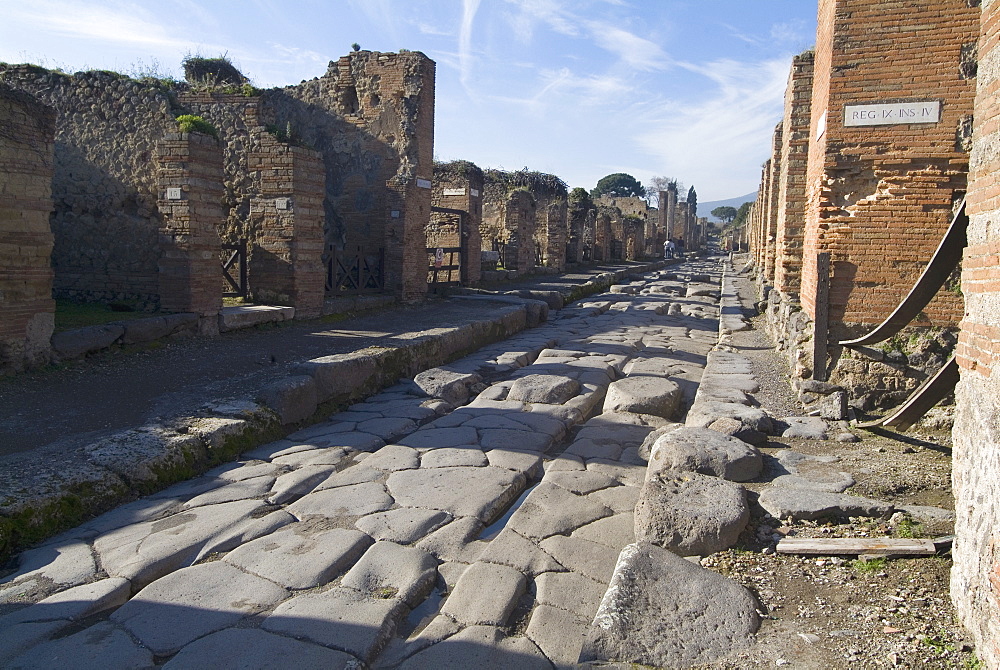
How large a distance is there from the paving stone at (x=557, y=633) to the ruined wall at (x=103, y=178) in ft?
24.8

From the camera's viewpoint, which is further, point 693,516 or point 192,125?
point 192,125

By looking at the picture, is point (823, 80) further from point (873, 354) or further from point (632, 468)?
point (632, 468)

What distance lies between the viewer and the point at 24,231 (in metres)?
5.71

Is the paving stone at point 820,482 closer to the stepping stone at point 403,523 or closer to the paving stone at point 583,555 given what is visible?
the paving stone at point 583,555

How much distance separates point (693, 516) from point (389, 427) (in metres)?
2.69

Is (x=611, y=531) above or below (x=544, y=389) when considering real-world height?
below

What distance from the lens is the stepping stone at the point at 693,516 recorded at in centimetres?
293

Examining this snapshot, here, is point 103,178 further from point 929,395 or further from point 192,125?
point 929,395

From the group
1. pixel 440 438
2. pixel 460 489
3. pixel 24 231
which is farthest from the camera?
pixel 24 231

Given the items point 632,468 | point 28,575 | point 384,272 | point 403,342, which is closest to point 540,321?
point 384,272

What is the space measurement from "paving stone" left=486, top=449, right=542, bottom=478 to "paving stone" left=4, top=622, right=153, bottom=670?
2.28 meters

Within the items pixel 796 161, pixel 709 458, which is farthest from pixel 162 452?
pixel 796 161

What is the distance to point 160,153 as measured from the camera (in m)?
7.79

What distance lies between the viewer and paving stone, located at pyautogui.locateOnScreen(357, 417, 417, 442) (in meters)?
4.94
